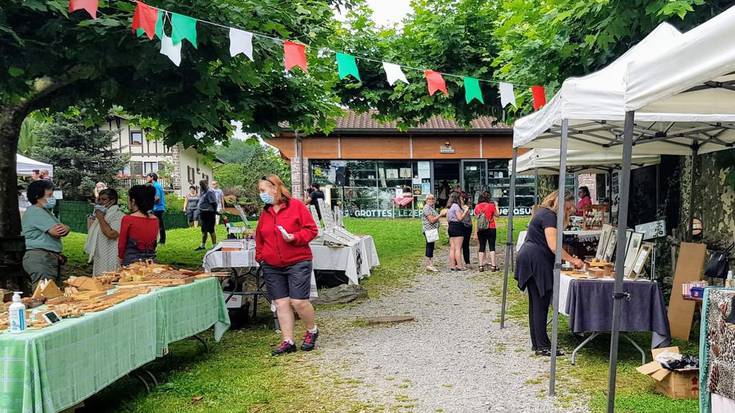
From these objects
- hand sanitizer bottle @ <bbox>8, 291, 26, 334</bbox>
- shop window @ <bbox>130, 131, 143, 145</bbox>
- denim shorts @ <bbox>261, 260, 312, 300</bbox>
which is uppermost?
shop window @ <bbox>130, 131, 143, 145</bbox>

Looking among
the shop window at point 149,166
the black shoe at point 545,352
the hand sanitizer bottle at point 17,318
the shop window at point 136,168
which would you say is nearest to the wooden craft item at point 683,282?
the black shoe at point 545,352

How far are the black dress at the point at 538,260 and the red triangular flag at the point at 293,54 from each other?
320 cm

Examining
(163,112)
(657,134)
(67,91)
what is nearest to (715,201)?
(657,134)

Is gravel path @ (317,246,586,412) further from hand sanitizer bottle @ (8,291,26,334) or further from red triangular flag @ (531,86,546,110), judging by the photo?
red triangular flag @ (531,86,546,110)

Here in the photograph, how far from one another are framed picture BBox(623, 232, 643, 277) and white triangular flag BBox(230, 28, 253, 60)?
4376mm

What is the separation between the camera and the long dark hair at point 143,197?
21.8 ft

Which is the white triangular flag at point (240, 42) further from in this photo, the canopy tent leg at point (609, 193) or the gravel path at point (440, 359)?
the canopy tent leg at point (609, 193)

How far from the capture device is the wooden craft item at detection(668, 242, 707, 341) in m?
6.75

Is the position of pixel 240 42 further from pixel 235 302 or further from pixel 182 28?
pixel 235 302

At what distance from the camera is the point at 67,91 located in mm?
9383

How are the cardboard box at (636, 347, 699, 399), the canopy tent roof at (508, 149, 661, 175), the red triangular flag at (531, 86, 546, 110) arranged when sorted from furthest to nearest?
1. the canopy tent roof at (508, 149, 661, 175)
2. the red triangular flag at (531, 86, 546, 110)
3. the cardboard box at (636, 347, 699, 399)

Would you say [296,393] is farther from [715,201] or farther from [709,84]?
[715,201]

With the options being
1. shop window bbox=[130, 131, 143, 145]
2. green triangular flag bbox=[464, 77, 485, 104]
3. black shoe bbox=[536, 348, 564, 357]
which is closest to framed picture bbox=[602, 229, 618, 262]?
black shoe bbox=[536, 348, 564, 357]

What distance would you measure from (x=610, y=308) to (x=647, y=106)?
2.18 m
